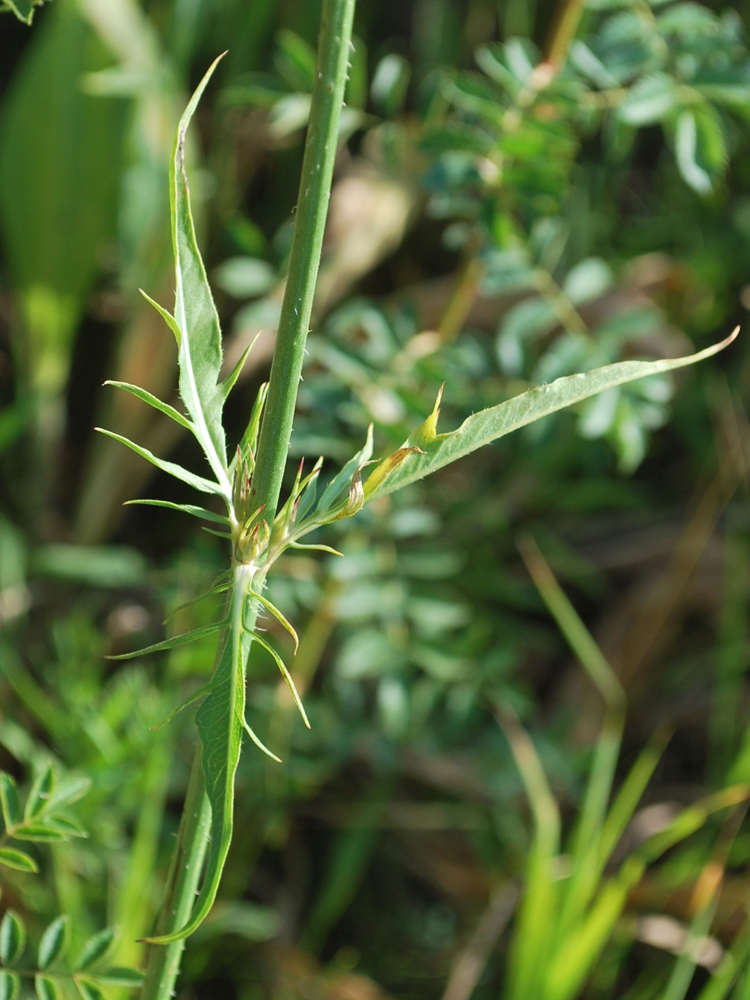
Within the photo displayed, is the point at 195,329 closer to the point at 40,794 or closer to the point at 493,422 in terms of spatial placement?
the point at 493,422

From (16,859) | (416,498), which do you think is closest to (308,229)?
(16,859)

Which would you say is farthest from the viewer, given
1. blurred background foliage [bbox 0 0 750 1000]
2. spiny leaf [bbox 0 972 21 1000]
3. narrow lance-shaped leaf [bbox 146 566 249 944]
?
blurred background foliage [bbox 0 0 750 1000]

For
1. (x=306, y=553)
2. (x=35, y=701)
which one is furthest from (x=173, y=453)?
(x=35, y=701)

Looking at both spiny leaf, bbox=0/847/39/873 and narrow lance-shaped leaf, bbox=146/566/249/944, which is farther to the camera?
spiny leaf, bbox=0/847/39/873

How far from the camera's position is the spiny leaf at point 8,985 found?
414mm

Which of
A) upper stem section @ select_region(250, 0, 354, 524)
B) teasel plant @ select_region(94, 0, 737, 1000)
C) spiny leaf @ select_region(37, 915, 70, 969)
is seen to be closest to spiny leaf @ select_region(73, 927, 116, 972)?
spiny leaf @ select_region(37, 915, 70, 969)

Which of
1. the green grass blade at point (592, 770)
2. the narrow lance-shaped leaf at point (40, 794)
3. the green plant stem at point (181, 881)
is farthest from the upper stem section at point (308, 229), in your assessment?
the green grass blade at point (592, 770)

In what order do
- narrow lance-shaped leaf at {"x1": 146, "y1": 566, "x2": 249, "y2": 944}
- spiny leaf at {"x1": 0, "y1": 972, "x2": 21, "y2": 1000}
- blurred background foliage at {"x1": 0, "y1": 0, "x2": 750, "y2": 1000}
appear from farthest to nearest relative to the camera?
blurred background foliage at {"x1": 0, "y1": 0, "x2": 750, "y2": 1000} → spiny leaf at {"x1": 0, "y1": 972, "x2": 21, "y2": 1000} → narrow lance-shaped leaf at {"x1": 146, "y1": 566, "x2": 249, "y2": 944}

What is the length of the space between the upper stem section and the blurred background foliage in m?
0.54

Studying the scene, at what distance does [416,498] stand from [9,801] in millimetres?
790

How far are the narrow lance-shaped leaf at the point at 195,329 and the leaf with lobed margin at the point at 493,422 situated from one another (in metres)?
0.06

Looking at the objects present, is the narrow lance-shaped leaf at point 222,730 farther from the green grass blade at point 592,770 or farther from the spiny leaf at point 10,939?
the green grass blade at point 592,770

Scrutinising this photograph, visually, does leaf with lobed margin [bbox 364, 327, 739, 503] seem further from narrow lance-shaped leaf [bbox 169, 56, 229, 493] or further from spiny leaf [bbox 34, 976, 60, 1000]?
spiny leaf [bbox 34, 976, 60, 1000]

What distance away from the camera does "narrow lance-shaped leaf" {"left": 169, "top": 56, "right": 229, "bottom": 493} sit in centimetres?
31
